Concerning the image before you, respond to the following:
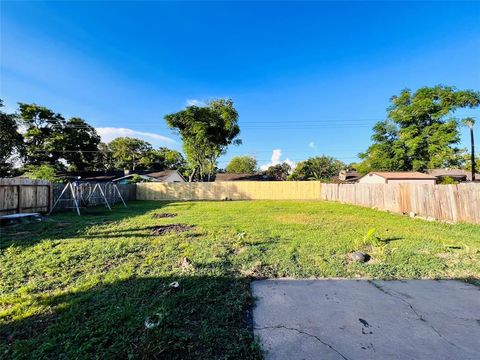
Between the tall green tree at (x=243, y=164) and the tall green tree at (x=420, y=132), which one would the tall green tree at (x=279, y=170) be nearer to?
the tall green tree at (x=243, y=164)

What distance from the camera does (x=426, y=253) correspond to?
4156 millimetres

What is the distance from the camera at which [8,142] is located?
76.2ft

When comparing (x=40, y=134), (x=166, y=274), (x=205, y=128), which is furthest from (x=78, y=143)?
(x=166, y=274)

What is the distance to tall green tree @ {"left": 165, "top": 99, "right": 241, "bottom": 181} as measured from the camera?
21.8 m

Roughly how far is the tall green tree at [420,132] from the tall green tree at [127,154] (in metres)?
32.4

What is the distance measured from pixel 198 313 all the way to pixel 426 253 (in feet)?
13.4

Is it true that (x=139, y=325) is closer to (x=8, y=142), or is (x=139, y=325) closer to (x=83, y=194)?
(x=83, y=194)

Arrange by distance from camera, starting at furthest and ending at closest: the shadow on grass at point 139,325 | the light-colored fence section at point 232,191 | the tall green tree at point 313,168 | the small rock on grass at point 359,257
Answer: the tall green tree at point 313,168 < the light-colored fence section at point 232,191 < the small rock on grass at point 359,257 < the shadow on grass at point 139,325

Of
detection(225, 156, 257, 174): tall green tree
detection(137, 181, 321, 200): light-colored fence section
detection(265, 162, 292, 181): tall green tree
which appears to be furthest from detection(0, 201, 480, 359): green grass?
detection(225, 156, 257, 174): tall green tree

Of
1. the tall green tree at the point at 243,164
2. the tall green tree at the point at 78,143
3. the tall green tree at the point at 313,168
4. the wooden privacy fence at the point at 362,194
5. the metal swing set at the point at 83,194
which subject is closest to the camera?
the wooden privacy fence at the point at 362,194

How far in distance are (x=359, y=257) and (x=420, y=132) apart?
26.1m

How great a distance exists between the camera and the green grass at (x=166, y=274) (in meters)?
1.85

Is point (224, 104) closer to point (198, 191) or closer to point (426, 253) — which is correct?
point (198, 191)

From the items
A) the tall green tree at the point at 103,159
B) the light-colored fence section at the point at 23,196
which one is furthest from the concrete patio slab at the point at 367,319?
the tall green tree at the point at 103,159
